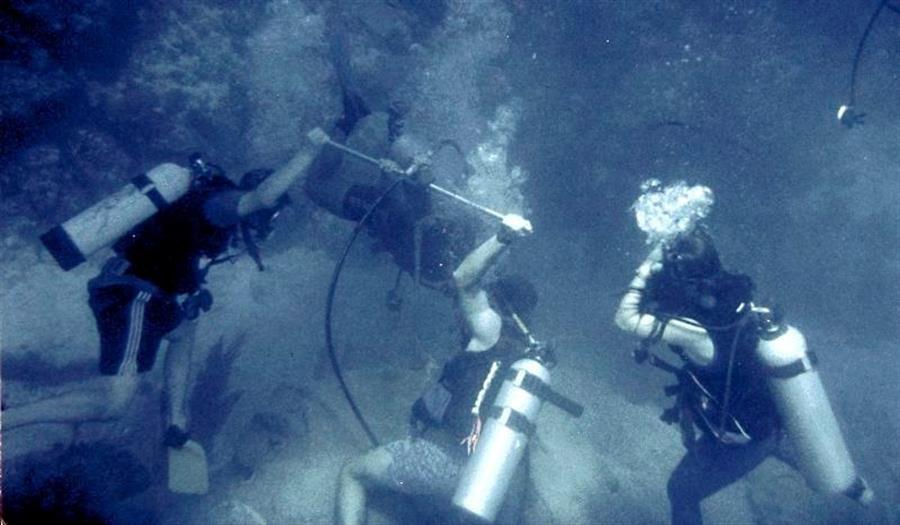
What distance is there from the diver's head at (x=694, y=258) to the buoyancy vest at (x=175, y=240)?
14.7 ft

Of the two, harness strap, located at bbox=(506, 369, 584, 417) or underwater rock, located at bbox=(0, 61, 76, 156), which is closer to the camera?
harness strap, located at bbox=(506, 369, 584, 417)

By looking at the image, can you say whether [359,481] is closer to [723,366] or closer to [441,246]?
[441,246]

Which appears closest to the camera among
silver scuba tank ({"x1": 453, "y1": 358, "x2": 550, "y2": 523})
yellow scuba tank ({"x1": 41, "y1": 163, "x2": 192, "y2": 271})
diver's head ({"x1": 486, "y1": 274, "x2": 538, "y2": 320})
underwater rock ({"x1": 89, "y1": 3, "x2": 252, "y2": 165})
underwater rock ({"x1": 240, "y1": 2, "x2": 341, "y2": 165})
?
yellow scuba tank ({"x1": 41, "y1": 163, "x2": 192, "y2": 271})

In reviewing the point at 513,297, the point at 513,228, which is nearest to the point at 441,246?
the point at 513,297

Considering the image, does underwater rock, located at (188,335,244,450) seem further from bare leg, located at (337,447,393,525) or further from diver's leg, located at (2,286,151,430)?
bare leg, located at (337,447,393,525)

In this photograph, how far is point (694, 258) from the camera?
14.7 ft

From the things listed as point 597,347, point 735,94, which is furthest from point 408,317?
point 735,94

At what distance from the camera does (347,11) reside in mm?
9391

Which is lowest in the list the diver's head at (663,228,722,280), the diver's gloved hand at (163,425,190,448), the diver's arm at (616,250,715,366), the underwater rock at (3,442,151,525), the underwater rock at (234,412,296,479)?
the underwater rock at (3,442,151,525)

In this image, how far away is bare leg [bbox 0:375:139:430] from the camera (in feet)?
16.0

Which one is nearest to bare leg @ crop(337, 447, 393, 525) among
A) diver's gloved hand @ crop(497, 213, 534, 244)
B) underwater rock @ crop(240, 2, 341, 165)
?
diver's gloved hand @ crop(497, 213, 534, 244)

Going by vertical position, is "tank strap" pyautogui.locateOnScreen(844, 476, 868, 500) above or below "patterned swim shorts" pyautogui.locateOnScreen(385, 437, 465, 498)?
above

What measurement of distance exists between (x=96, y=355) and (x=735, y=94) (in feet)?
35.2

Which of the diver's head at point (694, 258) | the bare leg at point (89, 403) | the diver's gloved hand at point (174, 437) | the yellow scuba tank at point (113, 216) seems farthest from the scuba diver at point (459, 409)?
the yellow scuba tank at point (113, 216)
